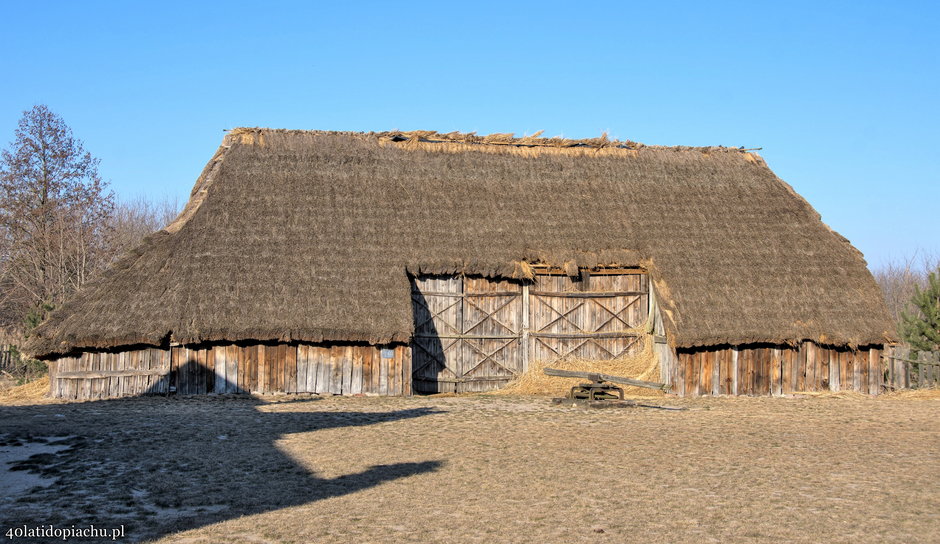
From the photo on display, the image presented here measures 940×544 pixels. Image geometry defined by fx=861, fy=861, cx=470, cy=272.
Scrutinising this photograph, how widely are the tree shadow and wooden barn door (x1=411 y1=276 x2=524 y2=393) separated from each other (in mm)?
4397

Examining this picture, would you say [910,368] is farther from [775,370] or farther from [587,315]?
[587,315]

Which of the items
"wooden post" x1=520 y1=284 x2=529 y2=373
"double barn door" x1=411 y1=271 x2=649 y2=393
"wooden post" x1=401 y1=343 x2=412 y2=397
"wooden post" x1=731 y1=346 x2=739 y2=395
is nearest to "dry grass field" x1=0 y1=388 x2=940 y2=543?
"wooden post" x1=401 y1=343 x2=412 y2=397

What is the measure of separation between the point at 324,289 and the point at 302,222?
251cm

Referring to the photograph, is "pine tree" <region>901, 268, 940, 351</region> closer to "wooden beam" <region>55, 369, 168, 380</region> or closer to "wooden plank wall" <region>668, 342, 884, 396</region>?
"wooden plank wall" <region>668, 342, 884, 396</region>

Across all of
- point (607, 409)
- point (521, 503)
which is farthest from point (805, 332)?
point (521, 503)

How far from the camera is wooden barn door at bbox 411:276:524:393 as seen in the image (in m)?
23.2

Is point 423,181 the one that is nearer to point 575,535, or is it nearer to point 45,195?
point 575,535

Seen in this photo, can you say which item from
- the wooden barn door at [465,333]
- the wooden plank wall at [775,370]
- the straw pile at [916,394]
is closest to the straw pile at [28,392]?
the wooden barn door at [465,333]

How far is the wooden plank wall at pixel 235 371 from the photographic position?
67.3 feet

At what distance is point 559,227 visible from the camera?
2439cm

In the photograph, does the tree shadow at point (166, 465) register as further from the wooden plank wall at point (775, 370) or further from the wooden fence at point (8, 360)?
the wooden fence at point (8, 360)

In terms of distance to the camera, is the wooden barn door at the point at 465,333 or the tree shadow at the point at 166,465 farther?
the wooden barn door at the point at 465,333

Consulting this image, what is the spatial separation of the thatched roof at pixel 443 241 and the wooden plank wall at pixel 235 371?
0.77 m

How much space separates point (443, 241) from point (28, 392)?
1146cm
